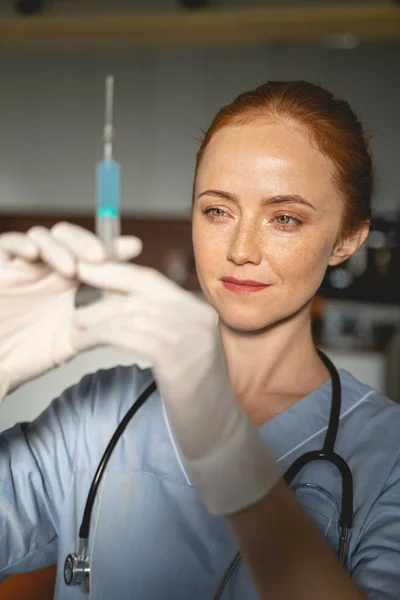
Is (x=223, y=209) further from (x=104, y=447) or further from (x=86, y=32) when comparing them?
(x=86, y=32)

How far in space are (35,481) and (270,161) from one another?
1.52 ft

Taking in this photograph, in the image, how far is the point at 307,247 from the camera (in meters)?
0.79

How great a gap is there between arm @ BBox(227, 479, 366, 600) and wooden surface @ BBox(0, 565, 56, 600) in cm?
49

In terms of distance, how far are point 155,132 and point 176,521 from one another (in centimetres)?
267

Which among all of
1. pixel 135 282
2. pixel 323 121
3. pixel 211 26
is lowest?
pixel 135 282

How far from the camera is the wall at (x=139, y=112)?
307 centimetres

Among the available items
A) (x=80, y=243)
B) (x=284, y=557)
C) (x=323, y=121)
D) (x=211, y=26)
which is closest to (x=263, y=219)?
(x=323, y=121)

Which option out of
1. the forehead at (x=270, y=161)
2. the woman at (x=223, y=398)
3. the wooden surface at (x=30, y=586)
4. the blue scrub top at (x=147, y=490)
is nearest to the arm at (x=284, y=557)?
the woman at (x=223, y=398)

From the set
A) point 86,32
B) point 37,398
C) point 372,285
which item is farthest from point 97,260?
point 372,285

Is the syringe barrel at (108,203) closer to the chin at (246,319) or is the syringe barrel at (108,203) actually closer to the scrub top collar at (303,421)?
the chin at (246,319)

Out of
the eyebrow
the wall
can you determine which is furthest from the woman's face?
the wall

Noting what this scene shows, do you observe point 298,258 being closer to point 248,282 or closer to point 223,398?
point 248,282

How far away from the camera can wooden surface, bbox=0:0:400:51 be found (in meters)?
2.40

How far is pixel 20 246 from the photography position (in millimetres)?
631
